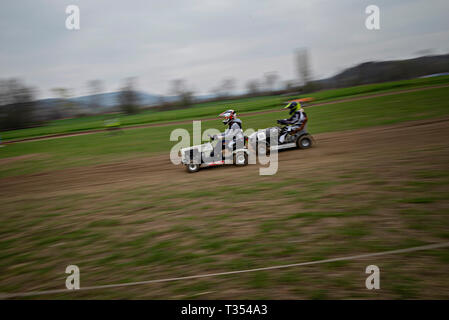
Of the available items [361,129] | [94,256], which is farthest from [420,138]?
[94,256]

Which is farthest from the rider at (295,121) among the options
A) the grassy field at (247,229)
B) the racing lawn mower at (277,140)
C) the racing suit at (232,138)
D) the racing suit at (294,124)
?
the grassy field at (247,229)

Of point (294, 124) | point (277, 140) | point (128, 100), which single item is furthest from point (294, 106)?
point (128, 100)

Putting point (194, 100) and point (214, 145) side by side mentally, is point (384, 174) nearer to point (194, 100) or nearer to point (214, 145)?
point (214, 145)

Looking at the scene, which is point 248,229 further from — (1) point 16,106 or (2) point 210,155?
(1) point 16,106

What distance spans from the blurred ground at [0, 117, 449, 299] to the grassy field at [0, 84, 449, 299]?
0.02 metres

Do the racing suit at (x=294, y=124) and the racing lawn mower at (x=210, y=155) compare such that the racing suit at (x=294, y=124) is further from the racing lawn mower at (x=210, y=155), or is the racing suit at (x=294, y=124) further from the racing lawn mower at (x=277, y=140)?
the racing lawn mower at (x=210, y=155)

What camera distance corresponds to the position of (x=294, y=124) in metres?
11.6

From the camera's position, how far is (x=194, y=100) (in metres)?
60.0

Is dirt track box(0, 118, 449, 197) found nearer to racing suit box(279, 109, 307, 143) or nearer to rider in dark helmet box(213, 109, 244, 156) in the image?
racing suit box(279, 109, 307, 143)

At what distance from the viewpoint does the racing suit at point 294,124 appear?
11562 millimetres

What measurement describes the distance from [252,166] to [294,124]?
3.20 m

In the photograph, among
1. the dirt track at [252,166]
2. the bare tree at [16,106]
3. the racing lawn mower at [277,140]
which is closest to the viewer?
the dirt track at [252,166]

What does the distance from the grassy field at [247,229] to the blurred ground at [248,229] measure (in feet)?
0.07
